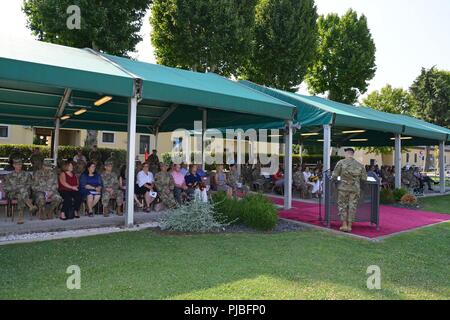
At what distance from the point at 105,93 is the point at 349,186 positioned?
5532 millimetres

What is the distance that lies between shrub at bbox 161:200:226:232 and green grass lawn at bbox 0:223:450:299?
0.57 m

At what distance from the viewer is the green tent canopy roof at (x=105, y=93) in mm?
6902

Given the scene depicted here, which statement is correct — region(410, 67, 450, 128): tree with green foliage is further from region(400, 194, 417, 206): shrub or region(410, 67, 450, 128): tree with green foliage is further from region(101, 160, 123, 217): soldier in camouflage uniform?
region(101, 160, 123, 217): soldier in camouflage uniform

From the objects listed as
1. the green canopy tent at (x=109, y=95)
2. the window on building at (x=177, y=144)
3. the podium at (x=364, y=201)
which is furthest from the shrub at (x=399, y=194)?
the window on building at (x=177, y=144)

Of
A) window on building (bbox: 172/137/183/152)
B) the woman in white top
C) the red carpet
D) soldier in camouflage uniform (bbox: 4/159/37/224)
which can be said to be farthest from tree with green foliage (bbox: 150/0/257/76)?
soldier in camouflage uniform (bbox: 4/159/37/224)

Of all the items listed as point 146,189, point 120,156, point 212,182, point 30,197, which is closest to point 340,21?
point 120,156

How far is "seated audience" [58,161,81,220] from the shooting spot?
796cm

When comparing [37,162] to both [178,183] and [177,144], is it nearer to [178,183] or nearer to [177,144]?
[178,183]

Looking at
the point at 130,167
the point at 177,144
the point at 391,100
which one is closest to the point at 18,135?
the point at 177,144

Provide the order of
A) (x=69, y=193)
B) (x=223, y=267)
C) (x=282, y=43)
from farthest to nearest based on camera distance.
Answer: (x=282, y=43)
(x=69, y=193)
(x=223, y=267)

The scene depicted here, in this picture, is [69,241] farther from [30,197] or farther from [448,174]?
[448,174]

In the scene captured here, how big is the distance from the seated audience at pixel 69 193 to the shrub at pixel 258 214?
354cm

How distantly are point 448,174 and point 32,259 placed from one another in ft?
134

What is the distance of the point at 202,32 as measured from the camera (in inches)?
789
